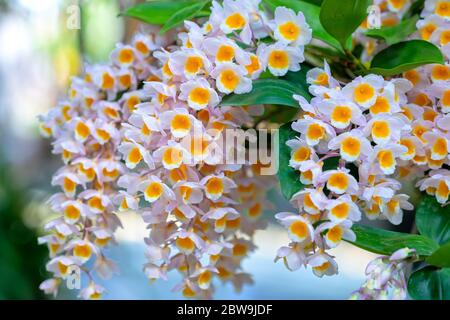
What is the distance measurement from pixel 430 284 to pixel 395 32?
25cm

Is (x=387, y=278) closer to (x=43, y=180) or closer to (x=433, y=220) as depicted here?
(x=433, y=220)

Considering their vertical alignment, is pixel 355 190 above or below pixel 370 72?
below

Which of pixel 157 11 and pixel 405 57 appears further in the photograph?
pixel 157 11

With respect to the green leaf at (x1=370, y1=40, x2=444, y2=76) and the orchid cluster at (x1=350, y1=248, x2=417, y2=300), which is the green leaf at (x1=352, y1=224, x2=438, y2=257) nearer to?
the orchid cluster at (x1=350, y1=248, x2=417, y2=300)

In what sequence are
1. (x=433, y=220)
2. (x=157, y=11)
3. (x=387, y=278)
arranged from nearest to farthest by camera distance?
(x=387, y=278)
(x=433, y=220)
(x=157, y=11)

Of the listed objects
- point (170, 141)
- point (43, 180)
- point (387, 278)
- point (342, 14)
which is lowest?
point (387, 278)

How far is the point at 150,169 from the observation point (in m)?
0.54

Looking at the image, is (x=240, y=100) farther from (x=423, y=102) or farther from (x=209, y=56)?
(x=423, y=102)

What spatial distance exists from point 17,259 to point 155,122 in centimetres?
119

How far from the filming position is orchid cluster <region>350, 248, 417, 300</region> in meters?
0.44

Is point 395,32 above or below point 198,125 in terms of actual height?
above

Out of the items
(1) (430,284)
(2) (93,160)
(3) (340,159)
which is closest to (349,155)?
(3) (340,159)

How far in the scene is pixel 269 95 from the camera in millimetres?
507
